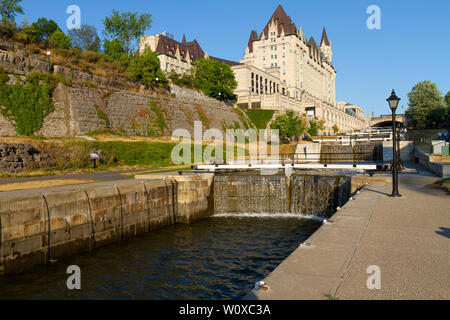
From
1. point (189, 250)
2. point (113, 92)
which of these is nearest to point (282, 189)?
point (189, 250)

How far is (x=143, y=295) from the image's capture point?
30.2 ft

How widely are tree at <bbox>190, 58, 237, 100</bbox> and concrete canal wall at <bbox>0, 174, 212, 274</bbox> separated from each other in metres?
58.2

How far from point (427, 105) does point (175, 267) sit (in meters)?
99.3

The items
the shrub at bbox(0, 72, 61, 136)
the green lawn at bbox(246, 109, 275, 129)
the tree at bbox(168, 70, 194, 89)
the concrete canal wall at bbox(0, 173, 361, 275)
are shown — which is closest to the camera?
the concrete canal wall at bbox(0, 173, 361, 275)

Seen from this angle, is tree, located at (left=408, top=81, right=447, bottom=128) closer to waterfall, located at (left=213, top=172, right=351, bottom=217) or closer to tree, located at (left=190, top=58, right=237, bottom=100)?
tree, located at (left=190, top=58, right=237, bottom=100)

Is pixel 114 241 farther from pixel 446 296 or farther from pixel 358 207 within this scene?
pixel 446 296

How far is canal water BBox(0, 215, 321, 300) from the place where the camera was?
9391mm

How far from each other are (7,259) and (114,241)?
4.58 metres

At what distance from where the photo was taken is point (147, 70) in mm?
56531

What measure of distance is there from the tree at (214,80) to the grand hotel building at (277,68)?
12909 mm

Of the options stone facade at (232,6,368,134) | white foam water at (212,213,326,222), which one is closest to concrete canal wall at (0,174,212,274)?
white foam water at (212,213,326,222)

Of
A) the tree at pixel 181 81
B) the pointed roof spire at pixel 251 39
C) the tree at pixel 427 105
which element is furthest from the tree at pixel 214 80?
the pointed roof spire at pixel 251 39

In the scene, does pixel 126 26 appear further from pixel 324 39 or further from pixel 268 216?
pixel 324 39

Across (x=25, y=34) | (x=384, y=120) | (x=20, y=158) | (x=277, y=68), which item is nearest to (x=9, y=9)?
(x=25, y=34)
